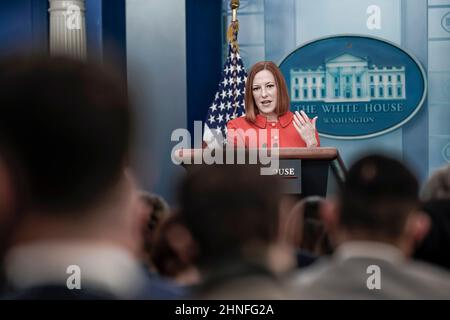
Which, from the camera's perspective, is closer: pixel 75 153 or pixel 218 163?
pixel 75 153

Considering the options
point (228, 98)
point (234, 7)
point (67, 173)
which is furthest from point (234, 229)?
point (234, 7)

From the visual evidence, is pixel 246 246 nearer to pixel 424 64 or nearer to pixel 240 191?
pixel 240 191

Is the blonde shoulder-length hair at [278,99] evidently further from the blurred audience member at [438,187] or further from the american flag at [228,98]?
the blurred audience member at [438,187]

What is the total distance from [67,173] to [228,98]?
3.66 metres

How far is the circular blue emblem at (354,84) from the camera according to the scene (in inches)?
194

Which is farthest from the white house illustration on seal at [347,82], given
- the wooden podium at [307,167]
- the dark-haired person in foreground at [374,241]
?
the dark-haired person in foreground at [374,241]

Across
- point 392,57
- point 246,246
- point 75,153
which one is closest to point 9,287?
point 75,153

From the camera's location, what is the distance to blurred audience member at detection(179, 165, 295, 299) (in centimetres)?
99

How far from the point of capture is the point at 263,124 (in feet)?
10.5

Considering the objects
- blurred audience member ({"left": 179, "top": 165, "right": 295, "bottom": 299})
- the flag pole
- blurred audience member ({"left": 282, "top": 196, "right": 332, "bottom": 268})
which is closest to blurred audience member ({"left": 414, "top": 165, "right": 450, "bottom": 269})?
→ blurred audience member ({"left": 282, "top": 196, "right": 332, "bottom": 268})

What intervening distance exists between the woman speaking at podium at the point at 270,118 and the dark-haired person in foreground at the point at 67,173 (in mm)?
2123

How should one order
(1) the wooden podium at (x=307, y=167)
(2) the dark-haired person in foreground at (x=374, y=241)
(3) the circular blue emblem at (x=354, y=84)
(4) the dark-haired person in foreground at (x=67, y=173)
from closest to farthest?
1. (4) the dark-haired person in foreground at (x=67, y=173)
2. (2) the dark-haired person in foreground at (x=374, y=241)
3. (1) the wooden podium at (x=307, y=167)
4. (3) the circular blue emblem at (x=354, y=84)

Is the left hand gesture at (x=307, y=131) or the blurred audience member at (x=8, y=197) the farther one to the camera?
the left hand gesture at (x=307, y=131)
